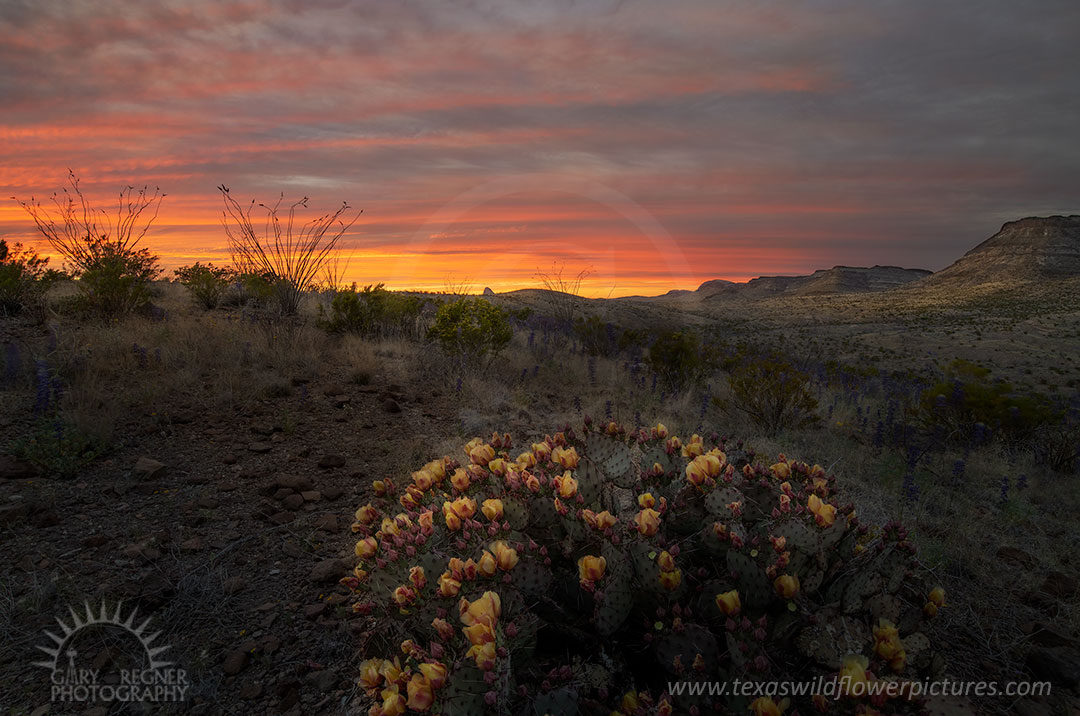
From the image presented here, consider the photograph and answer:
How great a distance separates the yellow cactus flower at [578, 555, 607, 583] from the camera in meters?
1.96

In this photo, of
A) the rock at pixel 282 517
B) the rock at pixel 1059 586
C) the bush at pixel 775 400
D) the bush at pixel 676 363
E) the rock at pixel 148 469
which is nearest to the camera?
the rock at pixel 1059 586

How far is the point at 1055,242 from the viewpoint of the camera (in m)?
99.1

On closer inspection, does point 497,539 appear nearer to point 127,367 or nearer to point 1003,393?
point 127,367

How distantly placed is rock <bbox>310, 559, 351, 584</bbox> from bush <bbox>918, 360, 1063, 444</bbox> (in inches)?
303

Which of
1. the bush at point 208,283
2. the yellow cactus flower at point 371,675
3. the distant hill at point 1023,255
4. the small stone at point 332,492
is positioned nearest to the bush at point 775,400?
the small stone at point 332,492

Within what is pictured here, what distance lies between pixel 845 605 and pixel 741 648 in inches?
24.9

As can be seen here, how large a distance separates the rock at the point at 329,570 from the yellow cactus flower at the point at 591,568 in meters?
2.16

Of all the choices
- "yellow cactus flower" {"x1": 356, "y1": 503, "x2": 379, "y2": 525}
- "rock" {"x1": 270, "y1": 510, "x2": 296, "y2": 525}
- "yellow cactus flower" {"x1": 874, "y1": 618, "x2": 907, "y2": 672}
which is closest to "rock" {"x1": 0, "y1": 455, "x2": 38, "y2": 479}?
"rock" {"x1": 270, "y1": 510, "x2": 296, "y2": 525}

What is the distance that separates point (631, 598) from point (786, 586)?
58cm

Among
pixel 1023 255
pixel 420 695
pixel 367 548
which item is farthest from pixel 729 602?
pixel 1023 255

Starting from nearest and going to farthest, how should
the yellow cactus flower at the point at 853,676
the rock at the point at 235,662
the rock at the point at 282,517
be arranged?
the yellow cactus flower at the point at 853,676 → the rock at the point at 235,662 → the rock at the point at 282,517

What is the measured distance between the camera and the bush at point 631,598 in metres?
1.77

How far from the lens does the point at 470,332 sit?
8945mm

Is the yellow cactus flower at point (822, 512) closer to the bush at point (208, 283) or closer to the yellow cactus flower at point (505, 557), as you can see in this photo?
the yellow cactus flower at point (505, 557)
